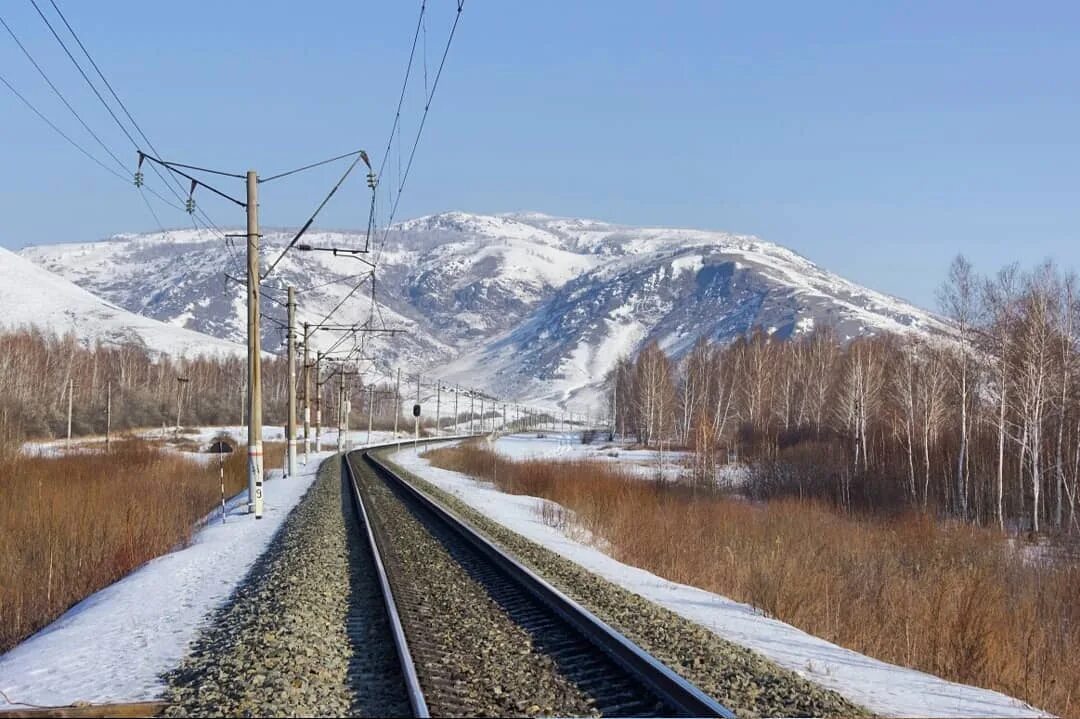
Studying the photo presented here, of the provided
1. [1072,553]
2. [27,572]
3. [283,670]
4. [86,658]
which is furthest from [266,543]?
[1072,553]

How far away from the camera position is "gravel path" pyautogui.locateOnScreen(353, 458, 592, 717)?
7.36 m

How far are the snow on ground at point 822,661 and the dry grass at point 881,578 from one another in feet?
3.02

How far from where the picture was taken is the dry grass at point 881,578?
11234 millimetres

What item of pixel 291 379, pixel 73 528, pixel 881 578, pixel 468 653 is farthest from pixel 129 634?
pixel 291 379

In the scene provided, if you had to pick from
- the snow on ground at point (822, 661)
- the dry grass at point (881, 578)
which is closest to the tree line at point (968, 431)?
the dry grass at point (881, 578)

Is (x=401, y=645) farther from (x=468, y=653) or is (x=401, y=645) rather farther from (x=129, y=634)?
(x=129, y=634)

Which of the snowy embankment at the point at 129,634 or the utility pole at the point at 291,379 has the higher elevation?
the utility pole at the point at 291,379

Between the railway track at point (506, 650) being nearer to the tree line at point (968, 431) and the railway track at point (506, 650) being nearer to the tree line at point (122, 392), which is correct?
the tree line at point (968, 431)

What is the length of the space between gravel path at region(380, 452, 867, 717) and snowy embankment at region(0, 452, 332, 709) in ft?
14.3

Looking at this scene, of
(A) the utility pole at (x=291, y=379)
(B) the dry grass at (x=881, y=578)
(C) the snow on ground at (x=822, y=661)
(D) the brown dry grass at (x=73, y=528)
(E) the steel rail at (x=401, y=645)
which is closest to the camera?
(E) the steel rail at (x=401, y=645)

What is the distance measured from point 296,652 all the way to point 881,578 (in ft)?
37.1

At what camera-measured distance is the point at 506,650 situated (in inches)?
360

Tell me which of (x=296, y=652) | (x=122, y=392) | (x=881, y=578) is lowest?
(x=881, y=578)

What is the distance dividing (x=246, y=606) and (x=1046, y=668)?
9196mm
